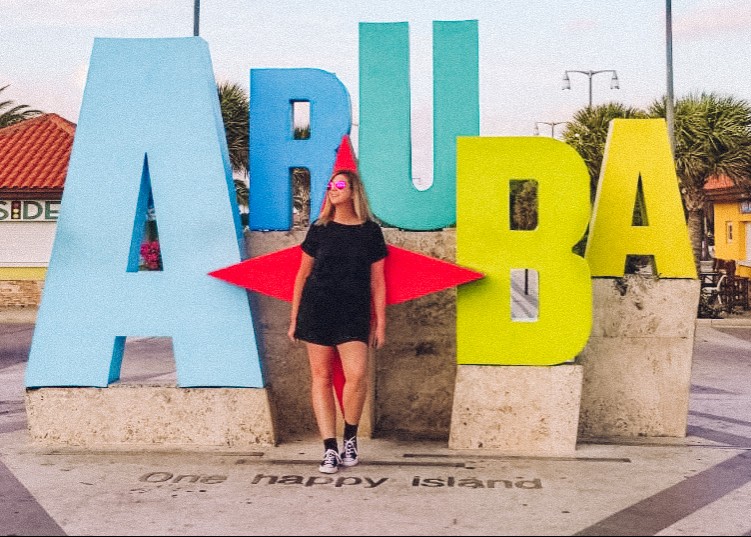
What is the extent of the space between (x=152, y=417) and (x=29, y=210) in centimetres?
1768

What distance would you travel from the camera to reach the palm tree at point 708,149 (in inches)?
825

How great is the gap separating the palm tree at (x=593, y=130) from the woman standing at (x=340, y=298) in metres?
17.4

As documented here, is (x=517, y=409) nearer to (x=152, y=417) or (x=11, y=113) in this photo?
(x=152, y=417)

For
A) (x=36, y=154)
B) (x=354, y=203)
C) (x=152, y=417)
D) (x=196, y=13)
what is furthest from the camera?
(x=36, y=154)

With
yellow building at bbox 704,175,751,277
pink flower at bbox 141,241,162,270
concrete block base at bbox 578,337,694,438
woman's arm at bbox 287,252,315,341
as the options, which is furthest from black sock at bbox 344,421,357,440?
yellow building at bbox 704,175,751,277

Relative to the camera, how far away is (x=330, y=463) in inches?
211

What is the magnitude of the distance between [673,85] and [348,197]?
15.8 m

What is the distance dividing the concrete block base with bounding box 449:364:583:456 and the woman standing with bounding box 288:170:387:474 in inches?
32.3

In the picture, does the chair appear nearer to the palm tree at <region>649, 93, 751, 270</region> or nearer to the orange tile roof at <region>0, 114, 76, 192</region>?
the palm tree at <region>649, 93, 751, 270</region>

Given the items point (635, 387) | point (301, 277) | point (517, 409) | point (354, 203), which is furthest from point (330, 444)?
point (635, 387)

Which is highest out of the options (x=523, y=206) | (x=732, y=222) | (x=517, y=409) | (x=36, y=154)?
(x=36, y=154)

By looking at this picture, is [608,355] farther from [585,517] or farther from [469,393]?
[585,517]

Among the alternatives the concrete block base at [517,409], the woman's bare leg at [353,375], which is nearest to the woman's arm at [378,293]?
the woman's bare leg at [353,375]

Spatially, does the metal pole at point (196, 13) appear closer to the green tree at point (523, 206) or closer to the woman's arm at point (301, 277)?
the woman's arm at point (301, 277)
